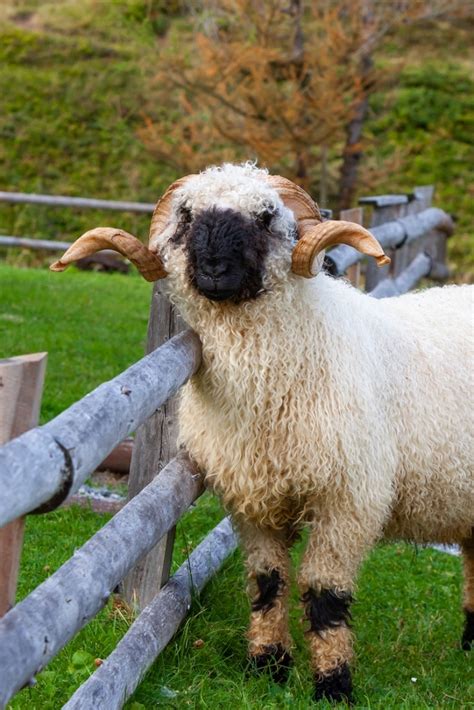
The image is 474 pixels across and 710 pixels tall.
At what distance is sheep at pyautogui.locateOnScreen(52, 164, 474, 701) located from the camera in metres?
3.39

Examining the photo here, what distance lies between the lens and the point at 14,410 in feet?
7.05

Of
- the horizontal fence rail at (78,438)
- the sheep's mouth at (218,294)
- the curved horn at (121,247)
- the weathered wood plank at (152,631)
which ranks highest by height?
the curved horn at (121,247)

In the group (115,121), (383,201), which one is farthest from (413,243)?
(115,121)

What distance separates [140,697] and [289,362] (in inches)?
44.7

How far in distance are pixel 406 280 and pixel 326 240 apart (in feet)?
15.3

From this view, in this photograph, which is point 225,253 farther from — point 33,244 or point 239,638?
point 33,244

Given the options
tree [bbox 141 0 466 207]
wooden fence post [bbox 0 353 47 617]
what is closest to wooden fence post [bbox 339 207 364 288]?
wooden fence post [bbox 0 353 47 617]

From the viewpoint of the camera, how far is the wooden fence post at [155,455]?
3.82 m

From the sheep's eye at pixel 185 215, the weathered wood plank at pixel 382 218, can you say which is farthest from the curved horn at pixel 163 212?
the weathered wood plank at pixel 382 218

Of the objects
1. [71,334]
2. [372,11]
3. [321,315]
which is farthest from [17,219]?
[321,315]

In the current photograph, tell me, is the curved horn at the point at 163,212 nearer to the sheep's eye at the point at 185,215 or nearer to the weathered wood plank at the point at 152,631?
the sheep's eye at the point at 185,215

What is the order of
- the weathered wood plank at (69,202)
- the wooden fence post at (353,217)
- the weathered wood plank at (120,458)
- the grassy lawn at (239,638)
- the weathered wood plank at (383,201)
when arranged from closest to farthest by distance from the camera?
the grassy lawn at (239,638)
the weathered wood plank at (120,458)
the wooden fence post at (353,217)
the weathered wood plank at (383,201)
the weathered wood plank at (69,202)

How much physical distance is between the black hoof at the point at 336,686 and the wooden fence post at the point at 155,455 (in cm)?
Result: 65

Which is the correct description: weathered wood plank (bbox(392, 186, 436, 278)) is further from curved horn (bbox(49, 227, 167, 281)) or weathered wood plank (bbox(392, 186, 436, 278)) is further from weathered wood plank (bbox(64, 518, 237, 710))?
curved horn (bbox(49, 227, 167, 281))
